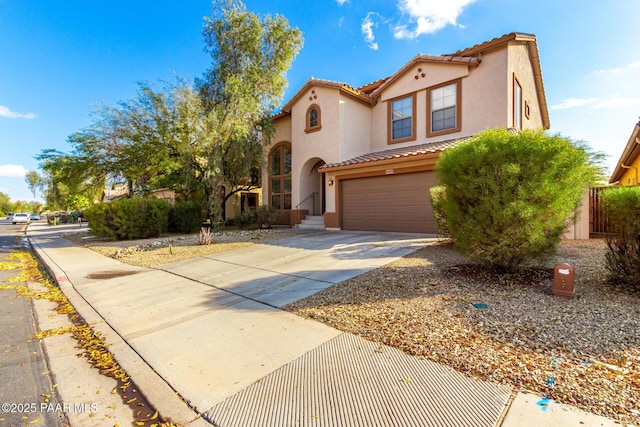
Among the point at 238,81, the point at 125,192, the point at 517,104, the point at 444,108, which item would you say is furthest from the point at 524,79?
the point at 125,192

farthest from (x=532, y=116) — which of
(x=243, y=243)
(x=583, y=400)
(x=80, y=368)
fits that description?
(x=80, y=368)

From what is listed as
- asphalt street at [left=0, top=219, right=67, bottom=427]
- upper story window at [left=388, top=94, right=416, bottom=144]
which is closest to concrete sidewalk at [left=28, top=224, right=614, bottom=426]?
asphalt street at [left=0, top=219, right=67, bottom=427]

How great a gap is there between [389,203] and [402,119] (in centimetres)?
421

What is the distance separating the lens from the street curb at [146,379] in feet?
7.63

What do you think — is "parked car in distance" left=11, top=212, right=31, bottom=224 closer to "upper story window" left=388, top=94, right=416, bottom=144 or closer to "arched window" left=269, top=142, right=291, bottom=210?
"arched window" left=269, top=142, right=291, bottom=210

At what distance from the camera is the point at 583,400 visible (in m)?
2.20

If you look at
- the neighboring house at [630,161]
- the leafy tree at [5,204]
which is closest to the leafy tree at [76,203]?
the neighboring house at [630,161]

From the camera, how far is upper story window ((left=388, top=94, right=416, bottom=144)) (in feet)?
42.0

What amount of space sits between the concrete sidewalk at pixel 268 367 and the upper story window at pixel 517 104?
31.8 feet

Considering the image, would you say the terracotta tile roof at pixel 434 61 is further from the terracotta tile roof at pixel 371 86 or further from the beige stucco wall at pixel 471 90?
the terracotta tile roof at pixel 371 86

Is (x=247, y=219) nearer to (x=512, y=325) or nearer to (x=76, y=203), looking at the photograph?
(x=512, y=325)

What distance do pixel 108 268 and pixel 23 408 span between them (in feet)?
20.3

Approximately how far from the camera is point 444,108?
39.3 feet

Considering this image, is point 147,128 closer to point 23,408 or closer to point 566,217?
point 23,408
